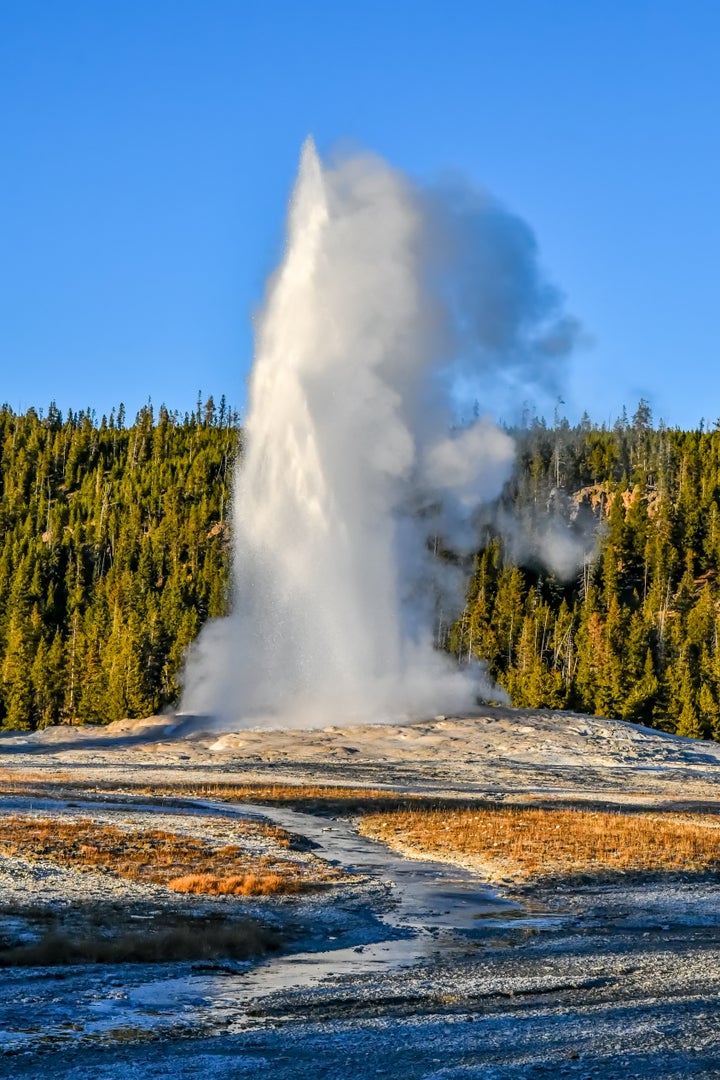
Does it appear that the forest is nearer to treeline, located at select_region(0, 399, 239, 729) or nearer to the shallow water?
treeline, located at select_region(0, 399, 239, 729)

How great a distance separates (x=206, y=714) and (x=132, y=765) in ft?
50.5

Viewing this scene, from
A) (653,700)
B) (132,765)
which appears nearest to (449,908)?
(132,765)

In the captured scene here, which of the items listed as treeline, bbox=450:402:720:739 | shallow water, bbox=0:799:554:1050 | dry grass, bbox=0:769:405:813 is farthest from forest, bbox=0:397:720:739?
shallow water, bbox=0:799:554:1050

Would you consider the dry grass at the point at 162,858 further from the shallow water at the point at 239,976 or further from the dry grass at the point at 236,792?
the dry grass at the point at 236,792

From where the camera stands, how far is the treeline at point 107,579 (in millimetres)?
102562

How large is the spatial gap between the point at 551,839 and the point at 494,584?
105810 millimetres

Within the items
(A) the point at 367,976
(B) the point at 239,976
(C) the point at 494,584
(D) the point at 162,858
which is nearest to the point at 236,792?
(D) the point at 162,858

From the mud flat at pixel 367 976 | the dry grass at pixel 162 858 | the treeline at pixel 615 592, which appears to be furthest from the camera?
the treeline at pixel 615 592

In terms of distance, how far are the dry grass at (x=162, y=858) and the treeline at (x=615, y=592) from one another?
231 ft

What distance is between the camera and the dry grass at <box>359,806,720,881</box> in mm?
27359

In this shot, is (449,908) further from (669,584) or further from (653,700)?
(669,584)

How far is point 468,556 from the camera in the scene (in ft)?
486

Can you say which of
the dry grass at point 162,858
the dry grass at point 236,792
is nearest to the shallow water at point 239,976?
the dry grass at point 162,858

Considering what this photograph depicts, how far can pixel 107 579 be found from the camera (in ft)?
452
